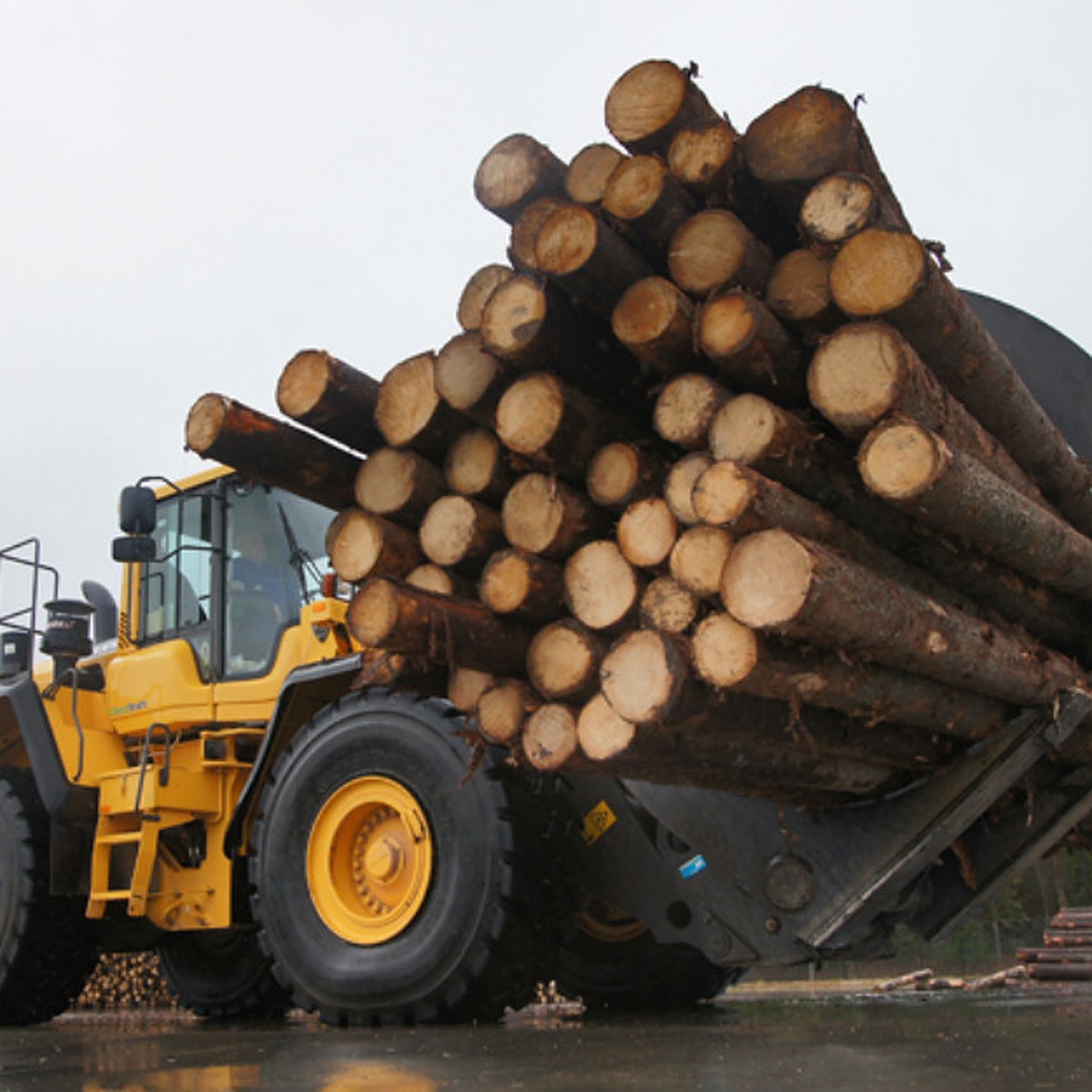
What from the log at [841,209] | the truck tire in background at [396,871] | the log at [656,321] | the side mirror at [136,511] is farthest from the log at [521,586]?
the side mirror at [136,511]

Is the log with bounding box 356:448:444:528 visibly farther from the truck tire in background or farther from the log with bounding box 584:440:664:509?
the truck tire in background

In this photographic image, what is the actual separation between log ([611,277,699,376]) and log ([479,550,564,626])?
74 centimetres

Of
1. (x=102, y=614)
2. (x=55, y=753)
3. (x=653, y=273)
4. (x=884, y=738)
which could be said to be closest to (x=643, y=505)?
(x=653, y=273)

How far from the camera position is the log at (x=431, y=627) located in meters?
3.97

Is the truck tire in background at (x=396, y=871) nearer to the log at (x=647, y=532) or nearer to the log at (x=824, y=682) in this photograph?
the log at (x=647, y=532)

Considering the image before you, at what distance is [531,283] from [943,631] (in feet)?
5.40

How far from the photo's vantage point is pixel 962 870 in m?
5.16

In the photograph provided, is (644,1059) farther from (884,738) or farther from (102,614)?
(102,614)

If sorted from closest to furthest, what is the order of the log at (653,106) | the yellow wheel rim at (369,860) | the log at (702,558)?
the log at (702,558)
the log at (653,106)
the yellow wheel rim at (369,860)

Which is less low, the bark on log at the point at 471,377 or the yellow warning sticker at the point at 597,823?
the bark on log at the point at 471,377

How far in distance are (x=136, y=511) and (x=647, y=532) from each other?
3.39m

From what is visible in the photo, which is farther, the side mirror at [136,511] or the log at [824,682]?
the side mirror at [136,511]

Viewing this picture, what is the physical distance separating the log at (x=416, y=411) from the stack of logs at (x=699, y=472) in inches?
0.4

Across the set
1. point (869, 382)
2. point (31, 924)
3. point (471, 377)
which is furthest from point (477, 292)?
point (31, 924)
